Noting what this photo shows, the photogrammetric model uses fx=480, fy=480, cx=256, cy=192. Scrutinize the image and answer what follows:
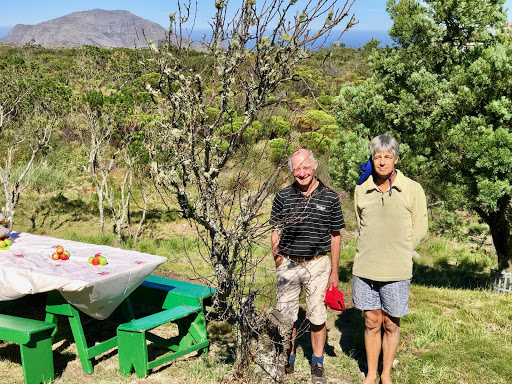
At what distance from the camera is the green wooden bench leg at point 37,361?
11.0 ft

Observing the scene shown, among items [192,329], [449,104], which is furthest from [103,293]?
[449,104]

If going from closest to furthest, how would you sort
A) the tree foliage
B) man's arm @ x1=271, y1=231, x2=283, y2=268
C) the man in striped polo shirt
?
1. the man in striped polo shirt
2. man's arm @ x1=271, y1=231, x2=283, y2=268
3. the tree foliage

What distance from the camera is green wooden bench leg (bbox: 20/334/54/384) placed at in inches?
132

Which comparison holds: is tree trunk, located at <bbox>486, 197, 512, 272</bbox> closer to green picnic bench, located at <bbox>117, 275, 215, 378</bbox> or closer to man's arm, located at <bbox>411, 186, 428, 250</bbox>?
man's arm, located at <bbox>411, 186, 428, 250</bbox>

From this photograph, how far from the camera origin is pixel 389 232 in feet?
10.2

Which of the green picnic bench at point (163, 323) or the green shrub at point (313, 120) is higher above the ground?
the green shrub at point (313, 120)

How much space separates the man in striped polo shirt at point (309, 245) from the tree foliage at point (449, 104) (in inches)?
95.0

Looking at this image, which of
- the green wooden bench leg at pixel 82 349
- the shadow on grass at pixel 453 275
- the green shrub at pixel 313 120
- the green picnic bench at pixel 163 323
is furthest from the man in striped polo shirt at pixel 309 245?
the shadow on grass at pixel 453 275

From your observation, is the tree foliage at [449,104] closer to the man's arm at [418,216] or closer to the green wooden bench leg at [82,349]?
the man's arm at [418,216]

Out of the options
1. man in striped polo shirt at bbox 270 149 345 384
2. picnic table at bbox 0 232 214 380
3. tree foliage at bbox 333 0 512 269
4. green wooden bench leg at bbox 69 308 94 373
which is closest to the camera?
man in striped polo shirt at bbox 270 149 345 384

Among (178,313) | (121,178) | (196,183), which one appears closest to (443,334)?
(178,313)

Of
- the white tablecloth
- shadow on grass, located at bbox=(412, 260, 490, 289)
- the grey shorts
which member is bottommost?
shadow on grass, located at bbox=(412, 260, 490, 289)

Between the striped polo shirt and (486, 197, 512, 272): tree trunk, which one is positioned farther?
(486, 197, 512, 272): tree trunk

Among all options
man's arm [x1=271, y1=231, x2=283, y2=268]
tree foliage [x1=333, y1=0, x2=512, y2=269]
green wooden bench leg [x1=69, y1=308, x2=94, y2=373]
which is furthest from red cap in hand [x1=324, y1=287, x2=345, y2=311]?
tree foliage [x1=333, y1=0, x2=512, y2=269]
